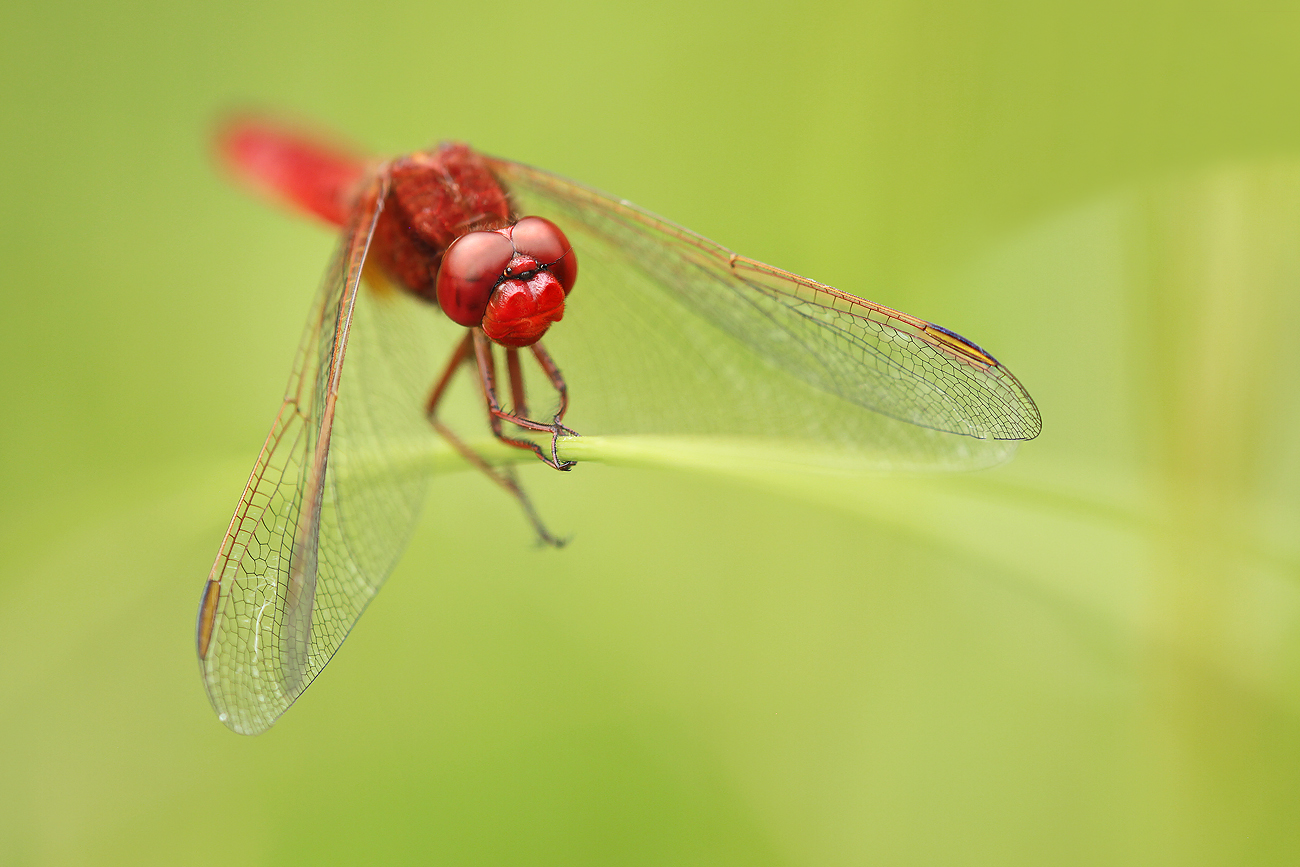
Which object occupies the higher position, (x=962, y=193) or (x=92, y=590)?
(x=962, y=193)

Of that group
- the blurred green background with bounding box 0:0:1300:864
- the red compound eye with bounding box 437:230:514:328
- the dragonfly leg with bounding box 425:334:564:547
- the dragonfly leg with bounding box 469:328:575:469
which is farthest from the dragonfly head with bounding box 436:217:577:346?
the blurred green background with bounding box 0:0:1300:864

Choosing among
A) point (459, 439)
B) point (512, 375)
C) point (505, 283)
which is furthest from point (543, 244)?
point (459, 439)

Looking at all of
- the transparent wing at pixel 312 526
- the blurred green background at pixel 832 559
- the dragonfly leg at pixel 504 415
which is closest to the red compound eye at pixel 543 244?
the dragonfly leg at pixel 504 415

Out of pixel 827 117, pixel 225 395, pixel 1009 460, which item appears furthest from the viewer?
pixel 225 395

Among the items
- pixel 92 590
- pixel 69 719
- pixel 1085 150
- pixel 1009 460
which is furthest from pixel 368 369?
pixel 1085 150

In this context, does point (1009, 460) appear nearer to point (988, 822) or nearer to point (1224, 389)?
point (1224, 389)

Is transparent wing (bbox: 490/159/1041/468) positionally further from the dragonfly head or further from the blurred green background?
the dragonfly head

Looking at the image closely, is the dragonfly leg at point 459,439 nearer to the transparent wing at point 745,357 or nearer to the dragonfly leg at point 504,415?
the dragonfly leg at point 504,415

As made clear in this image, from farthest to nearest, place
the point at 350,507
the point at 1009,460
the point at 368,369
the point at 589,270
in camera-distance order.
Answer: the point at 589,270 < the point at 368,369 < the point at 350,507 < the point at 1009,460
